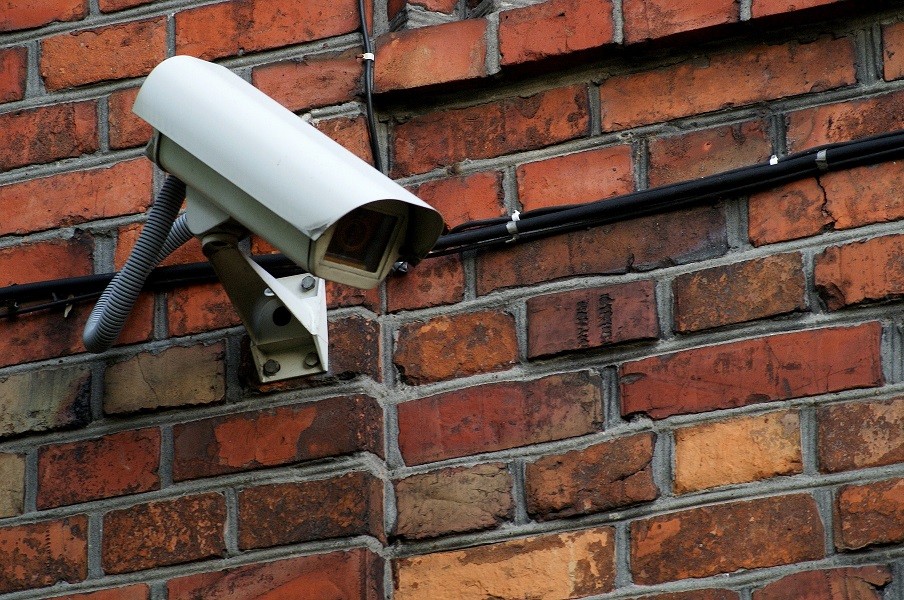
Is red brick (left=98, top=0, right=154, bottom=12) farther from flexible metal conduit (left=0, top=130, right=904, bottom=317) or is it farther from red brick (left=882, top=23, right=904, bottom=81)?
red brick (left=882, top=23, right=904, bottom=81)

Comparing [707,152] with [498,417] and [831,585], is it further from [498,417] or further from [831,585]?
[831,585]

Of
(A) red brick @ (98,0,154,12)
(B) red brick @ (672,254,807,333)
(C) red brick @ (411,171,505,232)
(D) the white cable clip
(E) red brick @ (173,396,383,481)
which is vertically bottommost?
(E) red brick @ (173,396,383,481)

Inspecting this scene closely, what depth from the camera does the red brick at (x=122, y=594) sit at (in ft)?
5.18

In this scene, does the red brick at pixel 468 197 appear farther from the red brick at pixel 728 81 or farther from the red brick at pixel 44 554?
the red brick at pixel 44 554

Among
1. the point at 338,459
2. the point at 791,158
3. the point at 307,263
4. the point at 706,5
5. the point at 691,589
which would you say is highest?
the point at 706,5

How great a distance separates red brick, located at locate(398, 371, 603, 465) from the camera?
62.7 inches

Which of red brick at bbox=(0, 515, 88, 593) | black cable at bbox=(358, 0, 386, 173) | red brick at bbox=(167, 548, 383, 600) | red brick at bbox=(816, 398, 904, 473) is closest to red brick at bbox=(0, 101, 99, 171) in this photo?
black cable at bbox=(358, 0, 386, 173)

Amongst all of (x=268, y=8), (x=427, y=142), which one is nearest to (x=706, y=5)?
(x=427, y=142)

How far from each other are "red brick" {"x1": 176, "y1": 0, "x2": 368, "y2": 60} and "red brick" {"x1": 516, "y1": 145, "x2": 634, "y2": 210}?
0.28 metres

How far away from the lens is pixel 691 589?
1481mm

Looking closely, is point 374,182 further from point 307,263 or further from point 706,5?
point 706,5

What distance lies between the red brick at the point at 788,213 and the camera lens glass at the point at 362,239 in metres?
0.44

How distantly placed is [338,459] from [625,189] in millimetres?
442

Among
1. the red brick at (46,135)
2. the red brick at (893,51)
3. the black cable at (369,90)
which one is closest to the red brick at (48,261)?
the red brick at (46,135)
